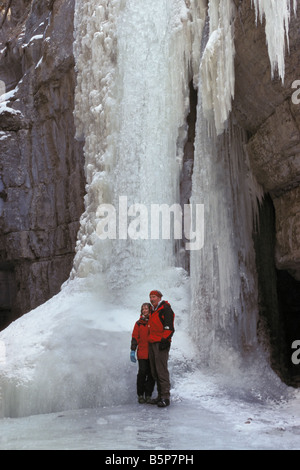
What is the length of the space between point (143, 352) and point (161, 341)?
302 millimetres

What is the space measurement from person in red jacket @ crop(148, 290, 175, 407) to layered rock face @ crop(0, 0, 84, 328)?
31.4ft

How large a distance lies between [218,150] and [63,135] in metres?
8.90

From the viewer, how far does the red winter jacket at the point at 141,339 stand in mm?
5633

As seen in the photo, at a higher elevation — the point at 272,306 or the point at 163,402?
the point at 272,306

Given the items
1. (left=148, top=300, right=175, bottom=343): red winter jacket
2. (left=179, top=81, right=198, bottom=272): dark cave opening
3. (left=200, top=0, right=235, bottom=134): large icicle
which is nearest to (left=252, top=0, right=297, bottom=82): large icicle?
(left=200, top=0, right=235, bottom=134): large icicle

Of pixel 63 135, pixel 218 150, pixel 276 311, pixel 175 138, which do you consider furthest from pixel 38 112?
pixel 276 311

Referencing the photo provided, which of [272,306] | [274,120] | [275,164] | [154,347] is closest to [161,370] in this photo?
[154,347]

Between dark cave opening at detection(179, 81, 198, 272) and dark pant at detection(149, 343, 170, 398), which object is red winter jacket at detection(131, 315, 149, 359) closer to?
dark pant at detection(149, 343, 170, 398)

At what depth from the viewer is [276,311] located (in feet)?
24.6

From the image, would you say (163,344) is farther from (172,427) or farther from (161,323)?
(172,427)

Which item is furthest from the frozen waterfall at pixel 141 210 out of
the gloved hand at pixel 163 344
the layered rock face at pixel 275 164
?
the gloved hand at pixel 163 344

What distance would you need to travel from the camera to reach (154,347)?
5.55m

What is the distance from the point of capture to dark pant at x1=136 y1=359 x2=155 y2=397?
5.67m

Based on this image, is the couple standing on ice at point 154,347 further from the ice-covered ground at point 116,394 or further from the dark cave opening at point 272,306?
the dark cave opening at point 272,306
